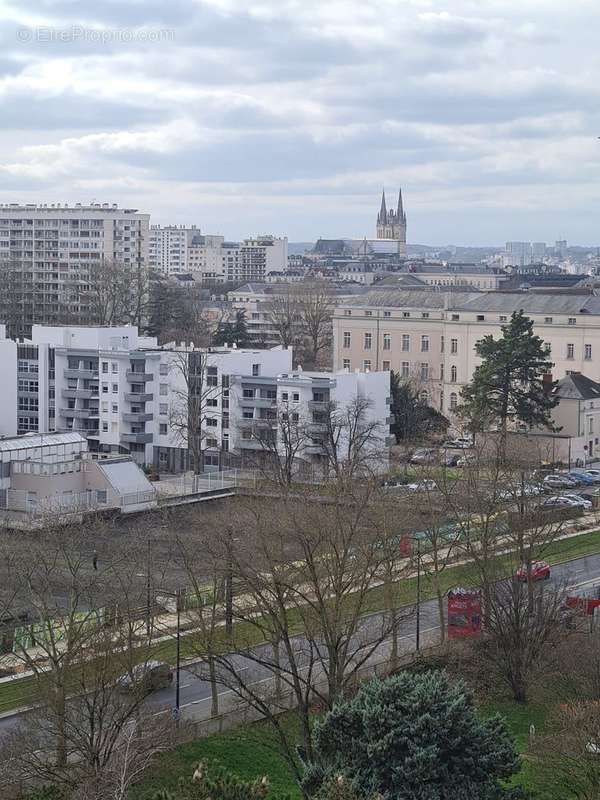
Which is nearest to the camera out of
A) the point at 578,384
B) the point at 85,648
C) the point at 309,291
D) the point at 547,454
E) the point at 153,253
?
the point at 85,648

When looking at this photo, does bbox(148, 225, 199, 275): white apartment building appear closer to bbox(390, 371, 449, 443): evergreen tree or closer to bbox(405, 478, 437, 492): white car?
bbox(390, 371, 449, 443): evergreen tree

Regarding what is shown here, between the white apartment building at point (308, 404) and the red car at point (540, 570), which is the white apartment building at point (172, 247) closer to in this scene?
the white apartment building at point (308, 404)

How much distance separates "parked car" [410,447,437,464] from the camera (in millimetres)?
36938

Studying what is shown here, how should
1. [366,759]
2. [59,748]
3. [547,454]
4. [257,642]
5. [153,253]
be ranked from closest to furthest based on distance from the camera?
1. [366,759]
2. [59,748]
3. [257,642]
4. [547,454]
5. [153,253]

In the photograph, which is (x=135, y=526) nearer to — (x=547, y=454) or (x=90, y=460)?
(x=90, y=460)

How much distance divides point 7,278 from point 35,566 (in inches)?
2143

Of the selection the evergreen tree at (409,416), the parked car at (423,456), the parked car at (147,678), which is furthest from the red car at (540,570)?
the evergreen tree at (409,416)

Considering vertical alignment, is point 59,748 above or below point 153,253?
below

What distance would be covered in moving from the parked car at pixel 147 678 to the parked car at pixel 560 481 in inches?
714

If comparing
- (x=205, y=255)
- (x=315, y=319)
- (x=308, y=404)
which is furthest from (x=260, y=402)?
(x=205, y=255)

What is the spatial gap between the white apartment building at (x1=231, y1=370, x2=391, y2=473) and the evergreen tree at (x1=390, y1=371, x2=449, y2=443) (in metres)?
1.39

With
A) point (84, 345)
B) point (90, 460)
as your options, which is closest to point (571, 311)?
point (84, 345)

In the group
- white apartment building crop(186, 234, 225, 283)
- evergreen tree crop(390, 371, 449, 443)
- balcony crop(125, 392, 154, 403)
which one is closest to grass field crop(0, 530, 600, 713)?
evergreen tree crop(390, 371, 449, 443)

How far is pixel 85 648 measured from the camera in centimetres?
1783
